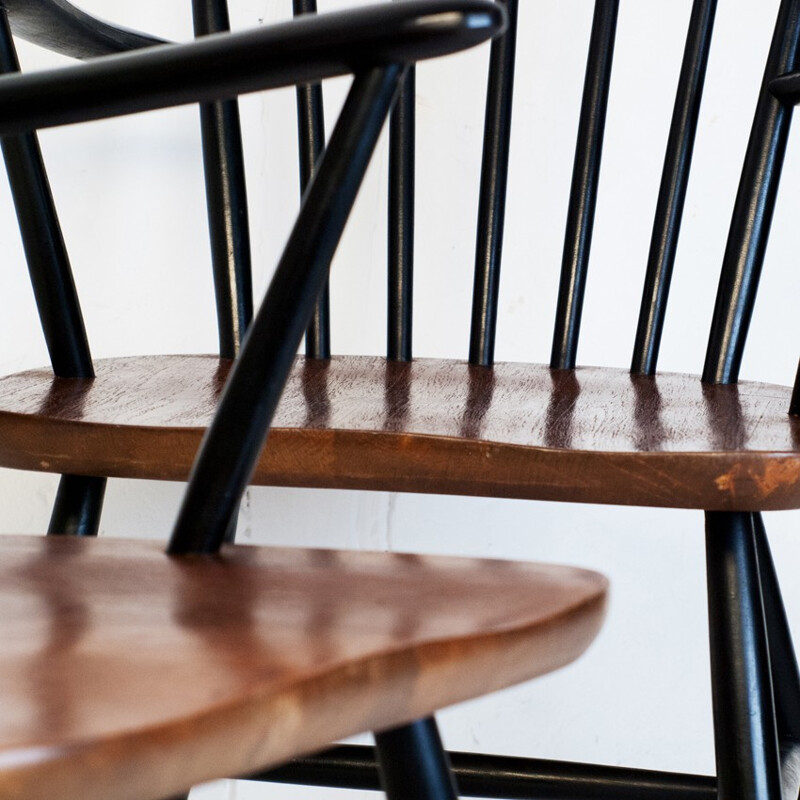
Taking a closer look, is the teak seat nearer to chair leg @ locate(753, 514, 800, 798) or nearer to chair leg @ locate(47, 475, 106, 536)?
chair leg @ locate(47, 475, 106, 536)

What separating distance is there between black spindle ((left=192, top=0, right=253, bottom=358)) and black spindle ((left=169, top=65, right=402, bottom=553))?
406mm

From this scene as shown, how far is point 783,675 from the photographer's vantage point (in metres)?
0.62

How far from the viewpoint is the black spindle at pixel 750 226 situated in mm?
635

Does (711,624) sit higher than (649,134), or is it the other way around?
(649,134)

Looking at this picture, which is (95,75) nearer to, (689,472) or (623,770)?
(689,472)

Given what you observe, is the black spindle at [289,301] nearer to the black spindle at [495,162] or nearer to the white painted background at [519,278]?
the black spindle at [495,162]

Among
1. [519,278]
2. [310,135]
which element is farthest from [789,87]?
[519,278]

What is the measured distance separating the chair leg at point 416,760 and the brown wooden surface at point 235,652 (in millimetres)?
46

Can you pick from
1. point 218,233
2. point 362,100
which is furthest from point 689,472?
point 218,233

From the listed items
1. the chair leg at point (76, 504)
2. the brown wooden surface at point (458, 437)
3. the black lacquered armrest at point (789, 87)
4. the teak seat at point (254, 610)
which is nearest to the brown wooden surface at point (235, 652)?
the teak seat at point (254, 610)

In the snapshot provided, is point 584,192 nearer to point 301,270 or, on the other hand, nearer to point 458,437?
point 458,437

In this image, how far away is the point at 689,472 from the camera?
400 mm

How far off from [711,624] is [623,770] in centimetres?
22

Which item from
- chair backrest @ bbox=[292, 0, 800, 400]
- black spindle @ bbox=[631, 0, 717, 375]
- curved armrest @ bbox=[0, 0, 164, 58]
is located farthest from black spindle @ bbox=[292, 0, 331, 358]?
black spindle @ bbox=[631, 0, 717, 375]
